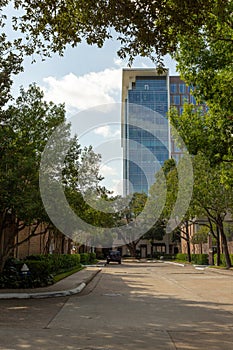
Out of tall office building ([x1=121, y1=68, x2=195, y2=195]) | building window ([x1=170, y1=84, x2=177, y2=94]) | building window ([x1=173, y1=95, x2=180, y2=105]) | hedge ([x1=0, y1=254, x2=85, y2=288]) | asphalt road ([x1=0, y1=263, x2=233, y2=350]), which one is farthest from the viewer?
building window ([x1=170, y1=84, x2=177, y2=94])

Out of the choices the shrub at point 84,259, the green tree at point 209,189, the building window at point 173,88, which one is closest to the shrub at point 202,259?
the shrub at point 84,259

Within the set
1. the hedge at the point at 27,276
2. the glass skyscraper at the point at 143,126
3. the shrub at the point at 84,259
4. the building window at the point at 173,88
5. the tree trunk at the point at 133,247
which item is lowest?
the hedge at the point at 27,276

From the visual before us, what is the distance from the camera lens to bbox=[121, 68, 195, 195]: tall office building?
4491 inches

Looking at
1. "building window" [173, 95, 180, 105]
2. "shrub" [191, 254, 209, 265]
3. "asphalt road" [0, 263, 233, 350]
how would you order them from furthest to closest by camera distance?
1. "building window" [173, 95, 180, 105]
2. "shrub" [191, 254, 209, 265]
3. "asphalt road" [0, 263, 233, 350]

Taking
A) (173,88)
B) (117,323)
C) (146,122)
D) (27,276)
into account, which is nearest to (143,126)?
(146,122)

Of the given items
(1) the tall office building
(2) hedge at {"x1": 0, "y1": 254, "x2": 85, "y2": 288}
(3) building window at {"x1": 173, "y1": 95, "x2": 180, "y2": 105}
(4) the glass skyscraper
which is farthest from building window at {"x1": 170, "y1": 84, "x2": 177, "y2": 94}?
(2) hedge at {"x1": 0, "y1": 254, "x2": 85, "y2": 288}

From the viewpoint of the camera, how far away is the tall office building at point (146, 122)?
114062 millimetres

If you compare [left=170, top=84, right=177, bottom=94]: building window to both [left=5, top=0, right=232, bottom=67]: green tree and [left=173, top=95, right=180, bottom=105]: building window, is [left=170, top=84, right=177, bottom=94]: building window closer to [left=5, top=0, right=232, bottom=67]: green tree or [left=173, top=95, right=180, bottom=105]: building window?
[left=173, top=95, right=180, bottom=105]: building window

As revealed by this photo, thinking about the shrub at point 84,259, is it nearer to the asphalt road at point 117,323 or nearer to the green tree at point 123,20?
the asphalt road at point 117,323

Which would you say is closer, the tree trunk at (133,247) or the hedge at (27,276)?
the hedge at (27,276)

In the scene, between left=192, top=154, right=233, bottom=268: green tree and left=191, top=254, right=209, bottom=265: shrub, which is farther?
left=191, top=254, right=209, bottom=265: shrub

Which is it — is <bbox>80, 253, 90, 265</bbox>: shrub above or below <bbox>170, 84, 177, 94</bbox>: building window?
below

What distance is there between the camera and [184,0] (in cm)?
793

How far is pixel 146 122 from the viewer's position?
119 meters
